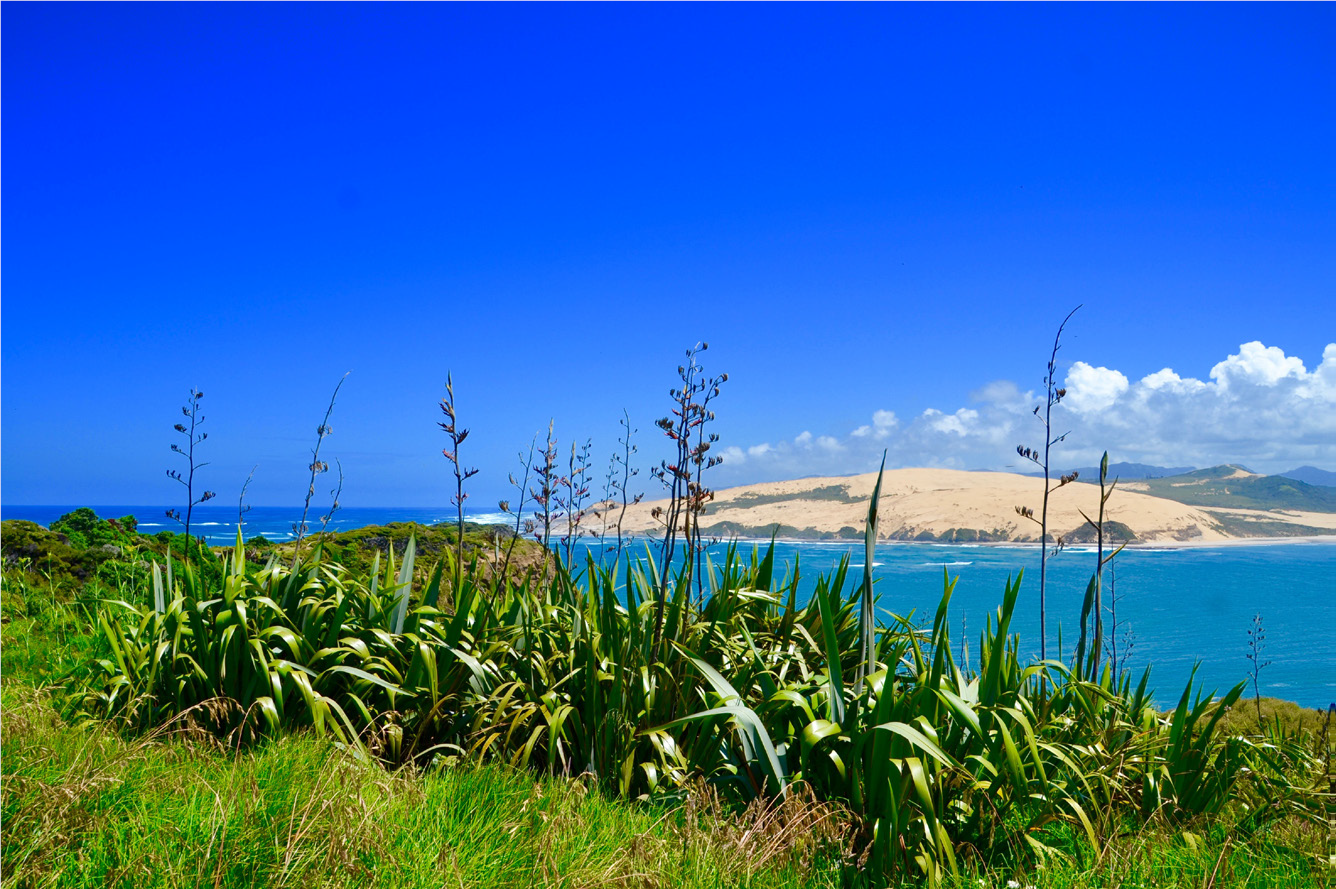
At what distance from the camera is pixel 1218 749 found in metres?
2.93

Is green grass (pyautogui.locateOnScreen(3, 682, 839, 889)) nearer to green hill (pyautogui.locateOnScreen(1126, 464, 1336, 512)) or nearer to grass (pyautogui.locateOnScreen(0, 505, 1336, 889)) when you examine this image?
grass (pyautogui.locateOnScreen(0, 505, 1336, 889))

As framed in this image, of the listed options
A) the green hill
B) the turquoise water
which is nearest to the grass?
the turquoise water

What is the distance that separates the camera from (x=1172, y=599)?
1280 inches

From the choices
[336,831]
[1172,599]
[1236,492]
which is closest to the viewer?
[336,831]

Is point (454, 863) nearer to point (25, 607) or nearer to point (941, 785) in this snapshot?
point (941, 785)

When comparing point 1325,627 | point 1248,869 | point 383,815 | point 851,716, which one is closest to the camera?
point 383,815

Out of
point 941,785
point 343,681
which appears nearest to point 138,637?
point 343,681

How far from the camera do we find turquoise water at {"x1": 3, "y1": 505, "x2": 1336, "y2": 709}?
51.7 ft

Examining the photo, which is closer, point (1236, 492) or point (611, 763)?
point (611, 763)

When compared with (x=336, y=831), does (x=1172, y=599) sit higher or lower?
lower

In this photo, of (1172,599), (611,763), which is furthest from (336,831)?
(1172,599)

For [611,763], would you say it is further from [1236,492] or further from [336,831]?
[1236,492]

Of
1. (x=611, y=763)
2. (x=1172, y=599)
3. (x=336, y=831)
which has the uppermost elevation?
(x=336, y=831)

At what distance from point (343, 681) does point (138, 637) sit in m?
1.16
